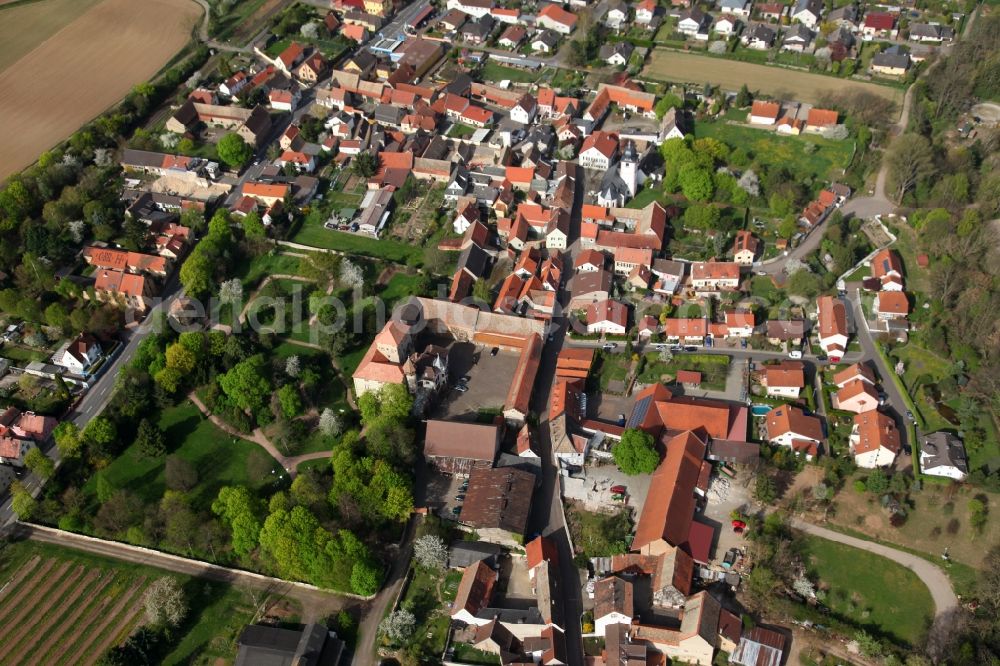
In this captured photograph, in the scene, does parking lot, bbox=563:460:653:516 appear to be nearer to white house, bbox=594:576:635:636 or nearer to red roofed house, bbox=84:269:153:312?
white house, bbox=594:576:635:636

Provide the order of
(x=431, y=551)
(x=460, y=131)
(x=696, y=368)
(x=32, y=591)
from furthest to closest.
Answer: (x=460, y=131)
(x=696, y=368)
(x=32, y=591)
(x=431, y=551)

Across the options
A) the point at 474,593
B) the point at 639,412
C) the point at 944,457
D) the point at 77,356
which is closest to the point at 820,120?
the point at 944,457

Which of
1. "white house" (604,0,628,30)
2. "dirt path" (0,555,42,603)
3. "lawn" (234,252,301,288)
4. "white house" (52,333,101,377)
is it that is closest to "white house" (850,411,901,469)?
"lawn" (234,252,301,288)

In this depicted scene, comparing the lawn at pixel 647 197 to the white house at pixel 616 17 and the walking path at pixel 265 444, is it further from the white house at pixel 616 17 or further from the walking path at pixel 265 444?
the walking path at pixel 265 444

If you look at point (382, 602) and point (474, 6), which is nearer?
point (382, 602)

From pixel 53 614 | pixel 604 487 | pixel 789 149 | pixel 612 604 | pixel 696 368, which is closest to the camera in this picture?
pixel 612 604

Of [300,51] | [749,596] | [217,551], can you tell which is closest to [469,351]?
[217,551]

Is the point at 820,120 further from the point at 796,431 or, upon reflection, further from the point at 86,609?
the point at 86,609

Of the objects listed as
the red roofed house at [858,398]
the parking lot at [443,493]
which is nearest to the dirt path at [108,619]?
the parking lot at [443,493]
